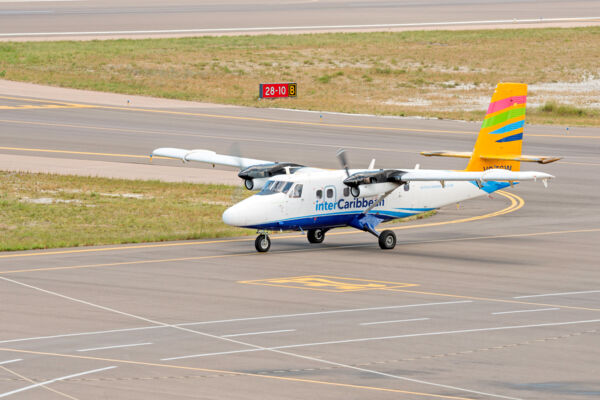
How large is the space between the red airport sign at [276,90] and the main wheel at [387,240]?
51642mm

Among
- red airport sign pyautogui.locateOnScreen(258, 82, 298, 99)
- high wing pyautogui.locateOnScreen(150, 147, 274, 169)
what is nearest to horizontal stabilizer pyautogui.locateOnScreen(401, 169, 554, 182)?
high wing pyautogui.locateOnScreen(150, 147, 274, 169)

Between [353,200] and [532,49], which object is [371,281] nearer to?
[353,200]

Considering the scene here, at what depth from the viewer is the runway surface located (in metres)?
142

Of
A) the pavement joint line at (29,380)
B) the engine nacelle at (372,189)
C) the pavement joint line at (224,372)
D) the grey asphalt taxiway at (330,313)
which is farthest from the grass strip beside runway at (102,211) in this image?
the pavement joint line at (29,380)

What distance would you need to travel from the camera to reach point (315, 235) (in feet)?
134

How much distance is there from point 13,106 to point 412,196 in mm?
49938

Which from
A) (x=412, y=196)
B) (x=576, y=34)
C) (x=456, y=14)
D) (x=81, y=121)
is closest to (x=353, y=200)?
(x=412, y=196)

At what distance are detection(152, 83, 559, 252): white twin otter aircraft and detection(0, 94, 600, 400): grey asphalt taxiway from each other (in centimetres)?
132

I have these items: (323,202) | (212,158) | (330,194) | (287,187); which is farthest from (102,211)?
(330,194)

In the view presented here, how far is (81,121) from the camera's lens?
76.2 m

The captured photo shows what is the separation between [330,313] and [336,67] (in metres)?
80.6

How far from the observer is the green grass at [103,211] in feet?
136

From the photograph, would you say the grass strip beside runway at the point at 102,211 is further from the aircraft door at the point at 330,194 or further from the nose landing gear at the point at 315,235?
the aircraft door at the point at 330,194

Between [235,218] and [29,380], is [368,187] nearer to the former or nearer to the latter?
[235,218]
